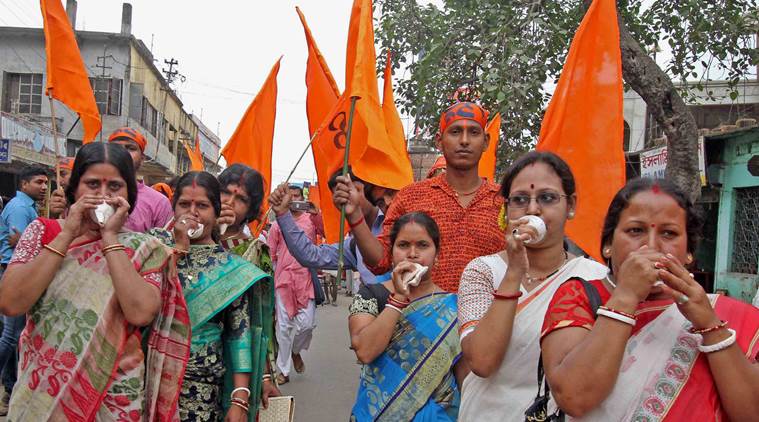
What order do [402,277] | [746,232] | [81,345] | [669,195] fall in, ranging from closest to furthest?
1. [669,195]
2. [81,345]
3. [402,277]
4. [746,232]

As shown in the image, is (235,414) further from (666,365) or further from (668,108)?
(668,108)

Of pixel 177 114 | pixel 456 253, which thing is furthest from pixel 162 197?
pixel 177 114

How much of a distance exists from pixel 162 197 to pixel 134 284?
7.16 ft

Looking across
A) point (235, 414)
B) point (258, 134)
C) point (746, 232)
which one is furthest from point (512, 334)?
point (746, 232)

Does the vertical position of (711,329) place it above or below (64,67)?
below

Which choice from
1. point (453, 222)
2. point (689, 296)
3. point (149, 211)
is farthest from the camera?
point (149, 211)

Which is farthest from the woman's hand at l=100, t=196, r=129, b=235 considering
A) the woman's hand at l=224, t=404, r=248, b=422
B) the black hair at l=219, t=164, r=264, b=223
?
the black hair at l=219, t=164, r=264, b=223

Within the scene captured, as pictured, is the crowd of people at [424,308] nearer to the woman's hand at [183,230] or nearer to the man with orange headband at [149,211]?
the woman's hand at [183,230]

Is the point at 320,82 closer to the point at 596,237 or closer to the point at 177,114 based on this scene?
the point at 596,237

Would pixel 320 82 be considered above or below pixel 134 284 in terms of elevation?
above

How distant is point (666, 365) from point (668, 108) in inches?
207

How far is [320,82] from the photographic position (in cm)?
521

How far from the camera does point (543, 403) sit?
2.07 meters

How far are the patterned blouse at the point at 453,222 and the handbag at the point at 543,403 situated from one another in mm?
1074
